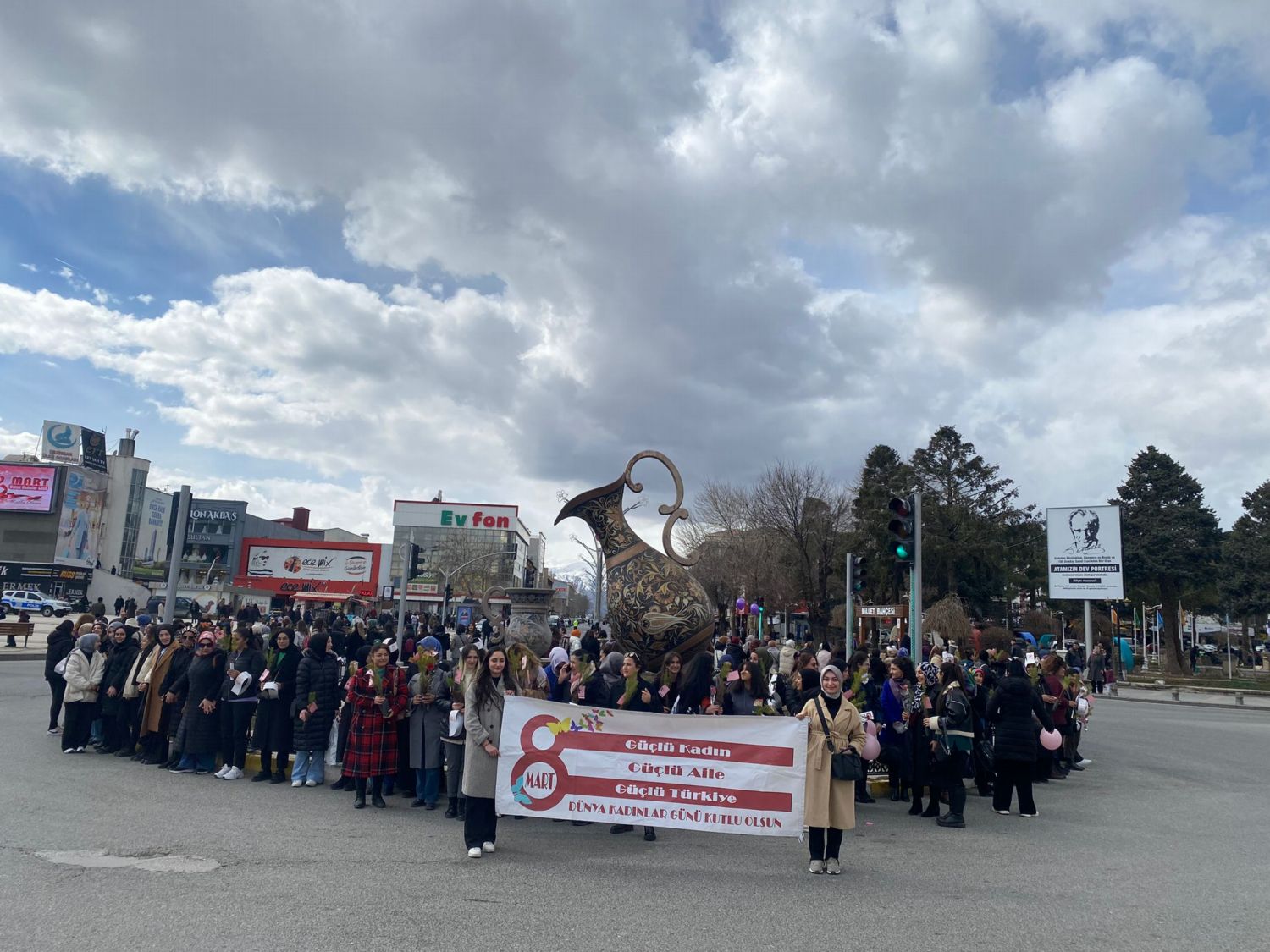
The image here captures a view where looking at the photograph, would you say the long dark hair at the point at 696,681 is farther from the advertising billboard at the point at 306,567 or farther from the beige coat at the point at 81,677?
the advertising billboard at the point at 306,567

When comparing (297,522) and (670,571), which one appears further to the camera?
(297,522)

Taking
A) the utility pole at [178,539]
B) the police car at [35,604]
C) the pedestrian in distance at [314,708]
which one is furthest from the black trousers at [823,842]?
the police car at [35,604]

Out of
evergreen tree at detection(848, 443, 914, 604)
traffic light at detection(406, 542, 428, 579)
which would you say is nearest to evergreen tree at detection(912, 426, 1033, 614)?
evergreen tree at detection(848, 443, 914, 604)

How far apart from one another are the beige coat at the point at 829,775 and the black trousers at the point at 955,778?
2.33 metres

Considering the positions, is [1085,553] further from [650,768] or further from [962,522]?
[650,768]

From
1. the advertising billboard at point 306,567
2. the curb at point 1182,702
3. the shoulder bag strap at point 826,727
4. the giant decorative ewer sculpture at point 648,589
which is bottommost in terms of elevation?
the curb at point 1182,702

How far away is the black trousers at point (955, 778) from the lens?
329 inches

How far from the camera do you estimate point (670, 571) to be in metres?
12.7

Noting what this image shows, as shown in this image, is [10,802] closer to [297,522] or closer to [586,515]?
[586,515]

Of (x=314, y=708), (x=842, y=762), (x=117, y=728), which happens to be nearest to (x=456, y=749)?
(x=314, y=708)

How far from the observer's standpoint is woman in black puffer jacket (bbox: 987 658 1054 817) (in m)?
8.45

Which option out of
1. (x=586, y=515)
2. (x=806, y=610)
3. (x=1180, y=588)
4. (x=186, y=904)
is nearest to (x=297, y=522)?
(x=806, y=610)

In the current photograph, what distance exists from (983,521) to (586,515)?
1405 inches

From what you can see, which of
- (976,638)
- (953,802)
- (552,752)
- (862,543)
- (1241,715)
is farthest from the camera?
(862,543)
